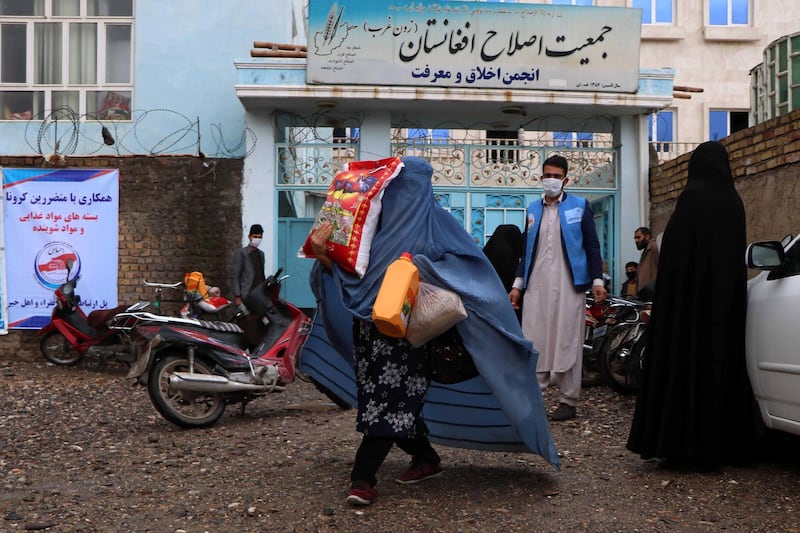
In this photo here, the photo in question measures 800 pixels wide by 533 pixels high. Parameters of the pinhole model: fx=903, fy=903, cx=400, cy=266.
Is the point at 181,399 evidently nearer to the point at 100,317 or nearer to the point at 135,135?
the point at 100,317

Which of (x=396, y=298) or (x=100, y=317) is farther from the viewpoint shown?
(x=100, y=317)

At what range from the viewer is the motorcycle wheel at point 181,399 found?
19.0ft

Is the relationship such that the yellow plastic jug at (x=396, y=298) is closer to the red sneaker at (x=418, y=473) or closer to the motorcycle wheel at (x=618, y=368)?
the red sneaker at (x=418, y=473)

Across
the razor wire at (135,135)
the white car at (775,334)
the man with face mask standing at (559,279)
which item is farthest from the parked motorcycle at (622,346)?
the razor wire at (135,135)

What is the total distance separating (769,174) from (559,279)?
3117 millimetres

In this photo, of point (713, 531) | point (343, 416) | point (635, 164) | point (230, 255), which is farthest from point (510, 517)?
point (635, 164)

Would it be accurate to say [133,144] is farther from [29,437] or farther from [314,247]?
[314,247]

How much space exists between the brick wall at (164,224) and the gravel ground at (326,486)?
4.15 m

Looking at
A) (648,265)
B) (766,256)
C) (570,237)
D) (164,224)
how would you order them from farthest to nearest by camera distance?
(164,224), (648,265), (570,237), (766,256)

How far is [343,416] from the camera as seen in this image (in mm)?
6305

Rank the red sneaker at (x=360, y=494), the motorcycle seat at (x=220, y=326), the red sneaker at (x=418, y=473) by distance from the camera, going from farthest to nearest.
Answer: the motorcycle seat at (x=220, y=326) < the red sneaker at (x=418, y=473) < the red sneaker at (x=360, y=494)

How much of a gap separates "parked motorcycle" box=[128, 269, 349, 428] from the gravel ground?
7.3 inches

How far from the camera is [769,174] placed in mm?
7852

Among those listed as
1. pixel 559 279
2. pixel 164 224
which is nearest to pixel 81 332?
pixel 164 224
